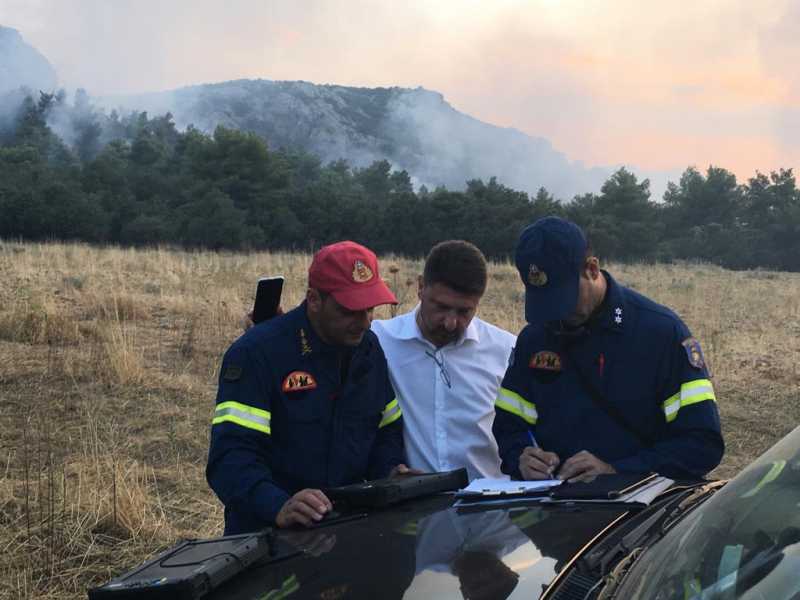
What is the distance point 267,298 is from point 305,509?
1.15 m

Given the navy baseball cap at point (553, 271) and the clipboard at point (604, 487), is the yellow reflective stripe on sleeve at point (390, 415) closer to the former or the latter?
the navy baseball cap at point (553, 271)

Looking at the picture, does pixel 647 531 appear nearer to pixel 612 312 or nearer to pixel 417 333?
pixel 612 312

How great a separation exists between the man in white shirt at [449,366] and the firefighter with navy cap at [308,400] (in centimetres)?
43

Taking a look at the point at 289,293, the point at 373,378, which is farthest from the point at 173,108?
the point at 373,378

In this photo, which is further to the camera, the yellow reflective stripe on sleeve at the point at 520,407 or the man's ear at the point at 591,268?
the yellow reflective stripe on sleeve at the point at 520,407

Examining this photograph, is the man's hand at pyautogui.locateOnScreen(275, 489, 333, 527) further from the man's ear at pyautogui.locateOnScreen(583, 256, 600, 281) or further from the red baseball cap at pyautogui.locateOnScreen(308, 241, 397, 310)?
the man's ear at pyautogui.locateOnScreen(583, 256, 600, 281)

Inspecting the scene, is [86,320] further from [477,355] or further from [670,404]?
[670,404]

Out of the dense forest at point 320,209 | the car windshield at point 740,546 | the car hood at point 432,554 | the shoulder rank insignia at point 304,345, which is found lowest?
the car hood at point 432,554

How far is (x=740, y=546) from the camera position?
138cm

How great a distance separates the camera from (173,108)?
587 ft

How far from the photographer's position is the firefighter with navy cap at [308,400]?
107 inches

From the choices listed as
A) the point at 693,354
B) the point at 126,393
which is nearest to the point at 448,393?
the point at 693,354

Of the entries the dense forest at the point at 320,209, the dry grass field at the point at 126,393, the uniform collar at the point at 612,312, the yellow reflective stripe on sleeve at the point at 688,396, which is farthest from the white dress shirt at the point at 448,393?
the dense forest at the point at 320,209

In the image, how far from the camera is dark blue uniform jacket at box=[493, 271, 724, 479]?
2.75 m
